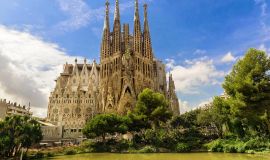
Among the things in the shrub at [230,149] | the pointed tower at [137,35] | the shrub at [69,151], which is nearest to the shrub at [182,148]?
the shrub at [230,149]

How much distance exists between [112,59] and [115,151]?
37980 mm

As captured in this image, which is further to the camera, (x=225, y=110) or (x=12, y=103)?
(x=12, y=103)

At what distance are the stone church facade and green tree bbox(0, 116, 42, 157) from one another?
101ft

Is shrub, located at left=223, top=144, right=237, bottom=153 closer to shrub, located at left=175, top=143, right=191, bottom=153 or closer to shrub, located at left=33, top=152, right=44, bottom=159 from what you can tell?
shrub, located at left=175, top=143, right=191, bottom=153

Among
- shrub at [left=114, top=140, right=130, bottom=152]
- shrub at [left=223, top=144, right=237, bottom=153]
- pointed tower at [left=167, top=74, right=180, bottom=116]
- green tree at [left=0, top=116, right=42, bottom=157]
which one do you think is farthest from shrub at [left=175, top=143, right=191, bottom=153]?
pointed tower at [left=167, top=74, right=180, bottom=116]

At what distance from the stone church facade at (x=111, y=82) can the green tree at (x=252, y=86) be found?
1505 inches

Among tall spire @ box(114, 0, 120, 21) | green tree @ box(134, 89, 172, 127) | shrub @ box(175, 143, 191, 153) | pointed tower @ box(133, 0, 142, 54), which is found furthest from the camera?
tall spire @ box(114, 0, 120, 21)

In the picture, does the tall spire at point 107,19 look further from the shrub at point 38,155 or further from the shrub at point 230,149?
the shrub at point 230,149

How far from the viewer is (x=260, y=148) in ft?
102

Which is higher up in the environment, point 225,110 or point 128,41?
point 128,41

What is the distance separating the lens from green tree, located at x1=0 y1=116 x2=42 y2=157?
3000 centimetres

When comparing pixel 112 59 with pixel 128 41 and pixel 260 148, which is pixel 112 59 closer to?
pixel 128 41

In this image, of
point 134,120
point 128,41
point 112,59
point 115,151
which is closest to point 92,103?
point 112,59

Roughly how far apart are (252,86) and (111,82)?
48.1 metres
